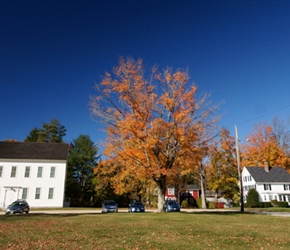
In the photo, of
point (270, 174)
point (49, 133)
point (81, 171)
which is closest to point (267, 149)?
point (270, 174)

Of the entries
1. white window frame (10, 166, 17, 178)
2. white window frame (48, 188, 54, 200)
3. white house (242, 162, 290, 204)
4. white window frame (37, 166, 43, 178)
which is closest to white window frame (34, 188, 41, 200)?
white window frame (48, 188, 54, 200)

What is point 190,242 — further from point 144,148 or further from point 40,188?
point 40,188

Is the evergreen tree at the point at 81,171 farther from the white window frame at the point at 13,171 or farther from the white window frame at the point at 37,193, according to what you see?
the white window frame at the point at 13,171

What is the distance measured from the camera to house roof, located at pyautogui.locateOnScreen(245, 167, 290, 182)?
182 ft

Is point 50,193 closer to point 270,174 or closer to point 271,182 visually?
point 271,182

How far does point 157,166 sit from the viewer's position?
24.3 metres

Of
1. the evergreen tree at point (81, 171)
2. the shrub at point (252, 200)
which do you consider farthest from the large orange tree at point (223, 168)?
the evergreen tree at point (81, 171)

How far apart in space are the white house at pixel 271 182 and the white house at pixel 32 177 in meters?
39.8

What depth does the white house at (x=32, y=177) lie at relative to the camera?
4219cm

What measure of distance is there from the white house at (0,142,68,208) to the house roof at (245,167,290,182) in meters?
39.7

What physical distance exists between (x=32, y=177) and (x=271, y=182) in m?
47.2

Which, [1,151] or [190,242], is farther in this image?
[1,151]

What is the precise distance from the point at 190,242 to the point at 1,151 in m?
43.3

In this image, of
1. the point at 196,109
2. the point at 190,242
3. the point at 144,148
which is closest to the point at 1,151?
the point at 144,148
